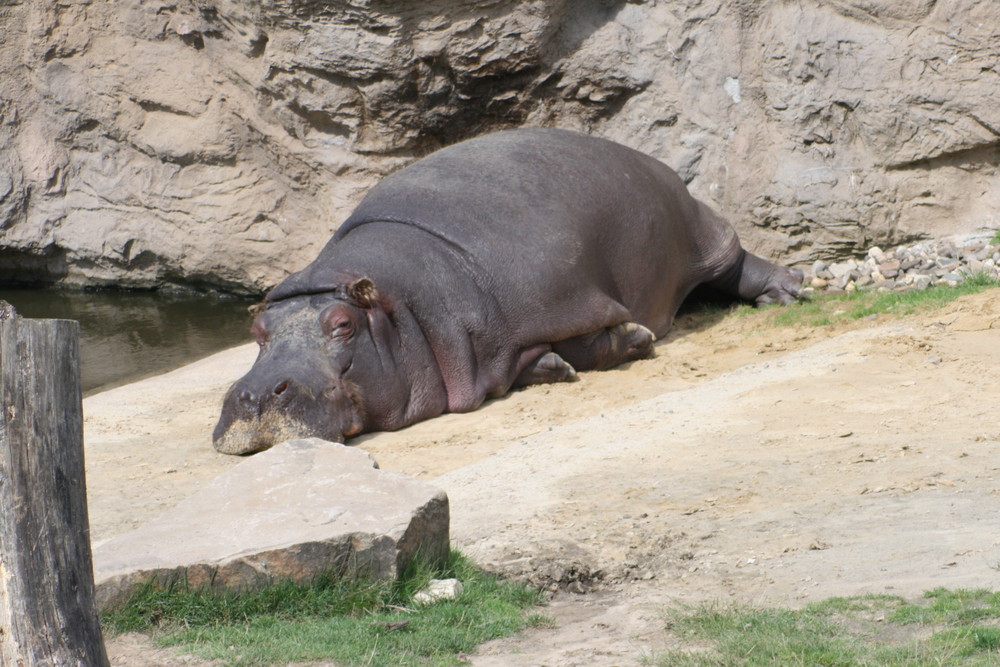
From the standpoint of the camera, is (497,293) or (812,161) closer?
(497,293)

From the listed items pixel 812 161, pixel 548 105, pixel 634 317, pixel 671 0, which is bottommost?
pixel 634 317

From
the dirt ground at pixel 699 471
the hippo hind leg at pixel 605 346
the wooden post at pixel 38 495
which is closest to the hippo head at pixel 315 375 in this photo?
the dirt ground at pixel 699 471

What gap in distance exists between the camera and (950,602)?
11.1 feet

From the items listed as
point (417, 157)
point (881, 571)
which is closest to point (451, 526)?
point (881, 571)

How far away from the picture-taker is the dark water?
33.4 feet

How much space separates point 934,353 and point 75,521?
487 centimetres

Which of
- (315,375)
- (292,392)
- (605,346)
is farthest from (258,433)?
(605,346)

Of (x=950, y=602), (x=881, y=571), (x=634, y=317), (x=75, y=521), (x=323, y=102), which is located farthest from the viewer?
(x=323, y=102)

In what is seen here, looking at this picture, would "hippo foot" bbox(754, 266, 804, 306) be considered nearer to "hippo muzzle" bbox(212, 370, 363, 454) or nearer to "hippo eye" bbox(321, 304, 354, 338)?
"hippo eye" bbox(321, 304, 354, 338)

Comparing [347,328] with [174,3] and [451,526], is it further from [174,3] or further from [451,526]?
[174,3]

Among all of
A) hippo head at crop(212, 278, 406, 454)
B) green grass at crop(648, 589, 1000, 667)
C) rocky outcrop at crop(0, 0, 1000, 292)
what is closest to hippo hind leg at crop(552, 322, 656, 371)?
hippo head at crop(212, 278, 406, 454)

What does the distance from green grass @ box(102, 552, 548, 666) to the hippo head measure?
267 cm

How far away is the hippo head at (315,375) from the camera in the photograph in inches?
260

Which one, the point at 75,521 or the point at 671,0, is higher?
the point at 671,0
